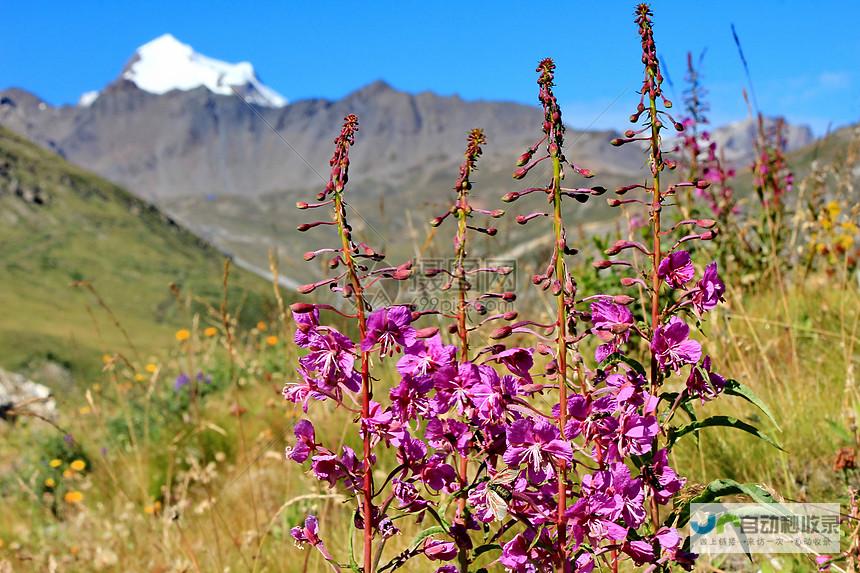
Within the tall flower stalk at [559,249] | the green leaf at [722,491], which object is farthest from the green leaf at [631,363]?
the green leaf at [722,491]

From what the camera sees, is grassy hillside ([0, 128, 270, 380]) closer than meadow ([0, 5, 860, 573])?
No

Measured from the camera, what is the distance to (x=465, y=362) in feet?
5.28

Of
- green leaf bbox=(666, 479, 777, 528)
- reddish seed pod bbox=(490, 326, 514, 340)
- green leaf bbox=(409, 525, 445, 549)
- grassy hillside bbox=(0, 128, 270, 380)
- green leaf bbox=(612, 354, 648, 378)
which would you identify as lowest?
green leaf bbox=(409, 525, 445, 549)

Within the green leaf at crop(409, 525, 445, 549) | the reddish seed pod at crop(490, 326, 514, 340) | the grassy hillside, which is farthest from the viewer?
the grassy hillside

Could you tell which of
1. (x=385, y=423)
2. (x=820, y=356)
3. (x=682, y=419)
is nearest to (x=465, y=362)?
(x=385, y=423)

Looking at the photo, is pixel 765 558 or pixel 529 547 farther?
pixel 765 558

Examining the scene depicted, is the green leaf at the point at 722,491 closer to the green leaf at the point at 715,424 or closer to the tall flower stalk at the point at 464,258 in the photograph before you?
the green leaf at the point at 715,424

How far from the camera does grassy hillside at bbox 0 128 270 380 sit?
11538cm

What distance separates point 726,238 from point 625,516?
4.78 metres

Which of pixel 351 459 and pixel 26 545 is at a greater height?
pixel 351 459

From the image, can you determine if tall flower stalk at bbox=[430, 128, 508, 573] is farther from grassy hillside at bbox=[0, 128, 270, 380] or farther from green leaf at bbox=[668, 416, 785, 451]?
grassy hillside at bbox=[0, 128, 270, 380]

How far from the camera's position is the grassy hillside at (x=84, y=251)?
115m

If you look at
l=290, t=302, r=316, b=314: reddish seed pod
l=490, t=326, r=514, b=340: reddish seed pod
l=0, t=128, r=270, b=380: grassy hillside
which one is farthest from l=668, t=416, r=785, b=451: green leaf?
l=0, t=128, r=270, b=380: grassy hillside

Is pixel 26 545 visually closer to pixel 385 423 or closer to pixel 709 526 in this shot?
pixel 385 423
